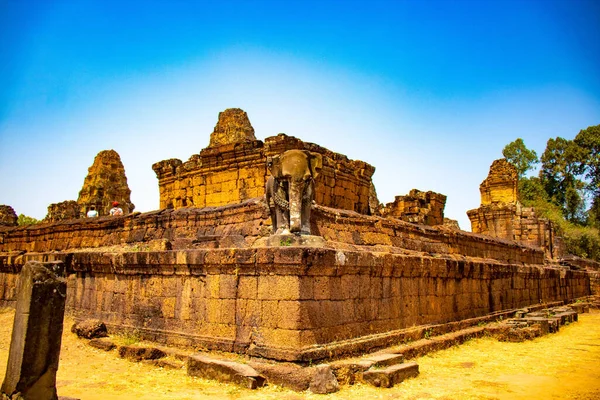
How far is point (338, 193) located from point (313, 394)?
7237 millimetres

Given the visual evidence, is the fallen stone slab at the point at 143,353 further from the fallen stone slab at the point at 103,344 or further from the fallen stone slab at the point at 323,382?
the fallen stone slab at the point at 323,382

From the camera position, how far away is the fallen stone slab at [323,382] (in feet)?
17.6

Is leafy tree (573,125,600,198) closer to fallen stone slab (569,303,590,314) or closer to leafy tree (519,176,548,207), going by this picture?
leafy tree (519,176,548,207)

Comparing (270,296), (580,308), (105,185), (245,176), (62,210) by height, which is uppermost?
(105,185)

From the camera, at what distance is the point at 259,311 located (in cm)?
626

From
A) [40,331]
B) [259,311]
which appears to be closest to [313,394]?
[259,311]

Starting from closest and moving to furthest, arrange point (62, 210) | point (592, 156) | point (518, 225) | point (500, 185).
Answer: point (62, 210) → point (518, 225) → point (500, 185) → point (592, 156)

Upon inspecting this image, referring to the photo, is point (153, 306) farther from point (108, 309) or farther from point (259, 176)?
point (259, 176)

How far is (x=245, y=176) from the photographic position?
11.8m

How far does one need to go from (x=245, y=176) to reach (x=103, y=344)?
531cm

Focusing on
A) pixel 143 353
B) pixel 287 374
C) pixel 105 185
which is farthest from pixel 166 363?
pixel 105 185

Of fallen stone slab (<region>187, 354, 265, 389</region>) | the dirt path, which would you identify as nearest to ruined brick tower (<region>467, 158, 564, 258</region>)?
the dirt path

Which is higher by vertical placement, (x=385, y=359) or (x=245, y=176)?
(x=245, y=176)

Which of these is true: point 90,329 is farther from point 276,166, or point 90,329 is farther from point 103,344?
point 276,166
